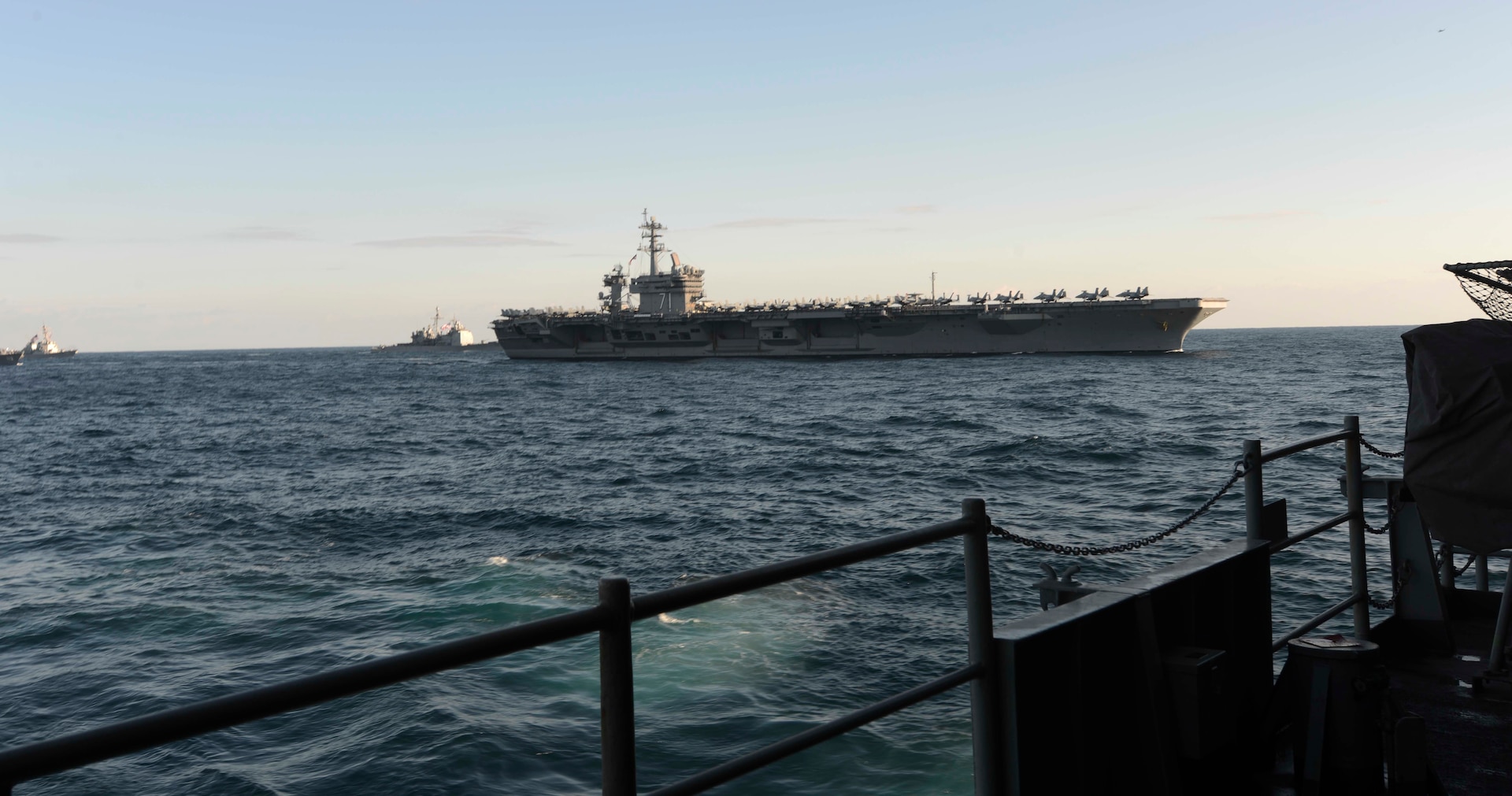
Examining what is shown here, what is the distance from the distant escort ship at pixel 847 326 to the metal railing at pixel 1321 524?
6643cm

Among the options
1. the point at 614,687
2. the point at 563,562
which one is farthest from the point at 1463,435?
the point at 563,562

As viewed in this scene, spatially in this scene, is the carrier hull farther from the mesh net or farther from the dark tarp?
the dark tarp

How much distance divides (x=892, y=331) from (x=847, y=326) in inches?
131

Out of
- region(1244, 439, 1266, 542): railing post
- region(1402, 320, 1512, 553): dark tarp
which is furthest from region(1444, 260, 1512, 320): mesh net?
region(1244, 439, 1266, 542): railing post

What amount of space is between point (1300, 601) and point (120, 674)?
14.1 m

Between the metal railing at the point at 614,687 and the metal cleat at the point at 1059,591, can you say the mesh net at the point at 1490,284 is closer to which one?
the metal cleat at the point at 1059,591

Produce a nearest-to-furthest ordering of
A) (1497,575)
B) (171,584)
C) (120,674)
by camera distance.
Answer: (1497,575) < (120,674) < (171,584)

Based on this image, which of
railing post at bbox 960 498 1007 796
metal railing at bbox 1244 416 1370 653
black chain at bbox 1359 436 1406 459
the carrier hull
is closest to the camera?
railing post at bbox 960 498 1007 796

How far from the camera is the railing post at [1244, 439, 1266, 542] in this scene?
4020 millimetres

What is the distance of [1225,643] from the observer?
13.0 ft

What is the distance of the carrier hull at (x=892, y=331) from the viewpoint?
69188 millimetres

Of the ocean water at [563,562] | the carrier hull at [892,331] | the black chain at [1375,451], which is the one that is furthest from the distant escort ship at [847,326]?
the black chain at [1375,451]

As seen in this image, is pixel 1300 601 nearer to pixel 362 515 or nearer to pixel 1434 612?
pixel 1434 612

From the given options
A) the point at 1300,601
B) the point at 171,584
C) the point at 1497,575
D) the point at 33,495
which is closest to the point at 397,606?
the point at 171,584
